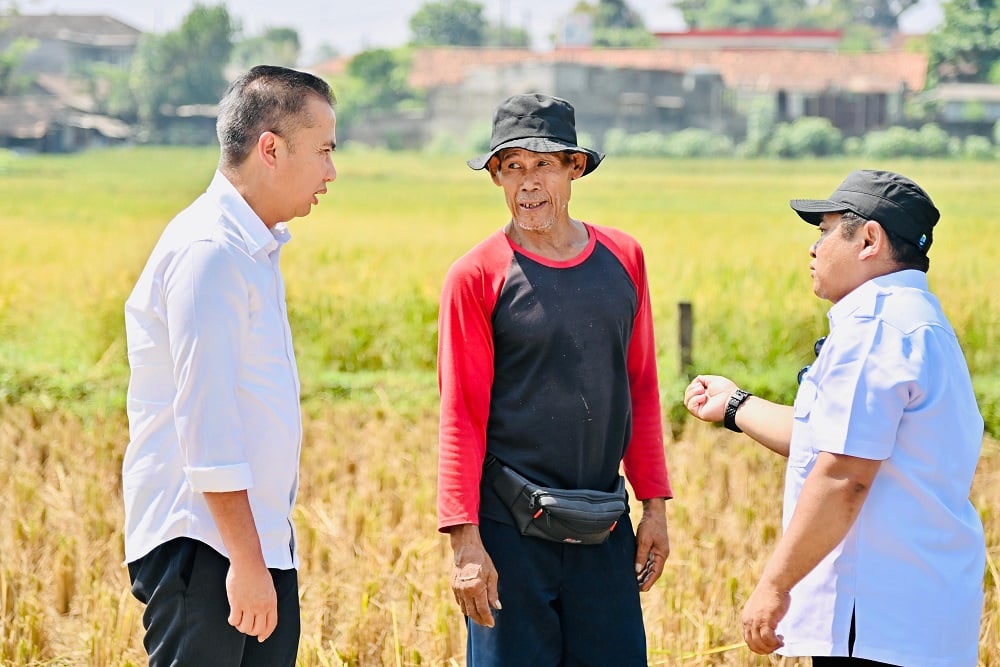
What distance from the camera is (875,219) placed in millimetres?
2400

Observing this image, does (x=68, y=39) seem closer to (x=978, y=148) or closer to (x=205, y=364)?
(x=978, y=148)

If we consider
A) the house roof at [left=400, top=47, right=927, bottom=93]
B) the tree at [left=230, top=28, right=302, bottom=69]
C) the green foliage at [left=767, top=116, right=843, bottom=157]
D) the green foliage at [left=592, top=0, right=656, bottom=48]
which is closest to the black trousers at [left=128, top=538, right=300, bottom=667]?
the house roof at [left=400, top=47, right=927, bottom=93]

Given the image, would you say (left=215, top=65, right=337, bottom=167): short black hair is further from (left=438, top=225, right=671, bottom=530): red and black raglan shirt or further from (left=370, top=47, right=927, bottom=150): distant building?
(left=370, top=47, right=927, bottom=150): distant building

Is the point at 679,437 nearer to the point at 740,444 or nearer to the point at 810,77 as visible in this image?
the point at 740,444

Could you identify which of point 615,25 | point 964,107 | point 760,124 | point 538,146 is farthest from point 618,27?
point 538,146

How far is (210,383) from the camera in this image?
7.21 ft

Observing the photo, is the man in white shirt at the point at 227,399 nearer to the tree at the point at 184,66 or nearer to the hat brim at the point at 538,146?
the hat brim at the point at 538,146

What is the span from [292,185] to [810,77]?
3011 centimetres

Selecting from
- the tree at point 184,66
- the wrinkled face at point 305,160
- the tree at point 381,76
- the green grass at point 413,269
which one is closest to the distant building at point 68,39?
the tree at point 184,66

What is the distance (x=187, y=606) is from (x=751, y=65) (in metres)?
31.4

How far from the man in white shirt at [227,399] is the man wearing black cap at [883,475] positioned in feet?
3.11

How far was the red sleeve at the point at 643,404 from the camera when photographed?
9.45ft

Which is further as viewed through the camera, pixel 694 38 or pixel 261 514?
pixel 694 38

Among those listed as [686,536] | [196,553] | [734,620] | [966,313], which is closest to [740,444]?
[686,536]
